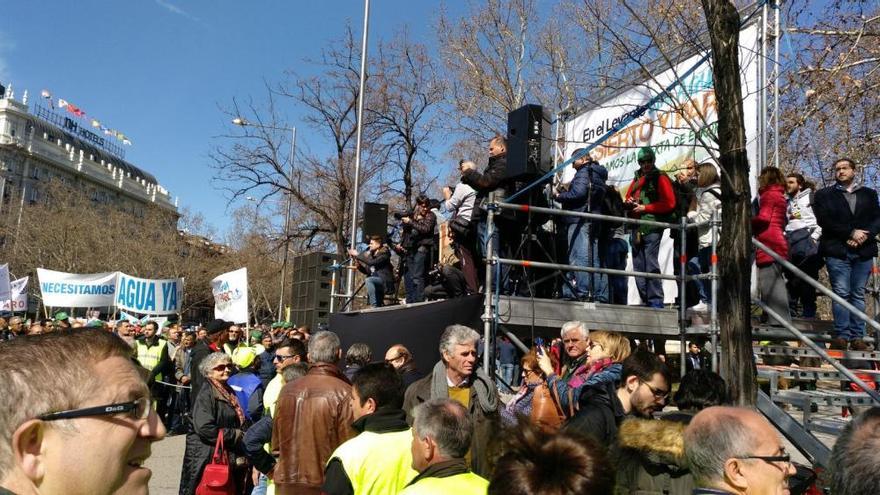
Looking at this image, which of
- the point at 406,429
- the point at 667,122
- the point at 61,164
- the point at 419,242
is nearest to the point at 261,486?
the point at 406,429

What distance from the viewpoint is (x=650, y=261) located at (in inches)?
302

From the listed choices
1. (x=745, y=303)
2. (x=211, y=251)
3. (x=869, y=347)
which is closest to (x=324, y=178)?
(x=869, y=347)

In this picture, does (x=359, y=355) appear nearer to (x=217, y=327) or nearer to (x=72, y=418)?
(x=217, y=327)

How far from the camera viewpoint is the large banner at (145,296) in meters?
16.8

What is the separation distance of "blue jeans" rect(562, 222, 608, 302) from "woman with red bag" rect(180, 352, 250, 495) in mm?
3691

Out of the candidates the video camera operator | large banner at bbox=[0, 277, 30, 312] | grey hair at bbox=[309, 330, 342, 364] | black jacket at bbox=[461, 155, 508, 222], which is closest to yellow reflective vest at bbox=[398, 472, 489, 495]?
grey hair at bbox=[309, 330, 342, 364]

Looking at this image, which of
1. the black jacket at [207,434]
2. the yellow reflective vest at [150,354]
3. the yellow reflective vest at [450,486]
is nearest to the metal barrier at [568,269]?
the black jacket at [207,434]

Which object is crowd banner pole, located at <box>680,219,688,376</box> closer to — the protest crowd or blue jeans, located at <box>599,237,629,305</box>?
the protest crowd

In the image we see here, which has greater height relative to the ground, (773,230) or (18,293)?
(773,230)

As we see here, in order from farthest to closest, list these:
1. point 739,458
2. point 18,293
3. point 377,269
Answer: point 18,293, point 377,269, point 739,458

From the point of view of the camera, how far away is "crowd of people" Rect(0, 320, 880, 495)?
1.53m

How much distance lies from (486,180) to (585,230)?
121 centimetres

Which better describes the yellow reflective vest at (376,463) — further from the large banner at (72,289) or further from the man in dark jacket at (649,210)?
the large banner at (72,289)

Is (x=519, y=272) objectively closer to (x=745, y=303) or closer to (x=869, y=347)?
(x=745, y=303)
